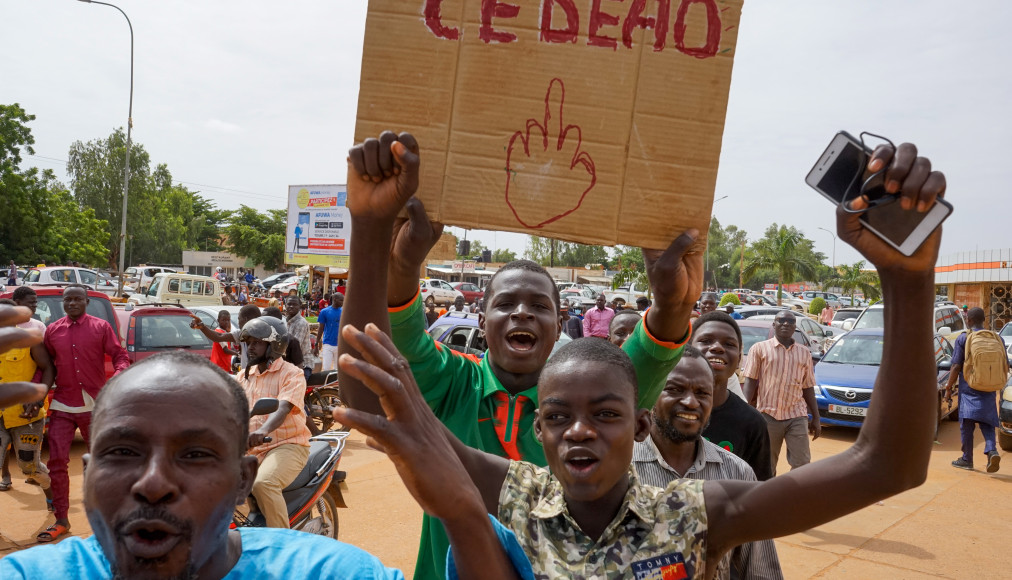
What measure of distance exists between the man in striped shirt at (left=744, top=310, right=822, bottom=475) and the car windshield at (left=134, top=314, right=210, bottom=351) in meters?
7.60

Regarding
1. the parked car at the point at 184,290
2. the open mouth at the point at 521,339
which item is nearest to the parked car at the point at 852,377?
the open mouth at the point at 521,339

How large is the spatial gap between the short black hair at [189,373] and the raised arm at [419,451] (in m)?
0.41

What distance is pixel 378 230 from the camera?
1810 millimetres

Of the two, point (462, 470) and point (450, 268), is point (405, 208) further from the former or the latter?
point (450, 268)

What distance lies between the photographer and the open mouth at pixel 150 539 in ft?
4.37

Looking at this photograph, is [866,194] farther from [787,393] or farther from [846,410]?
[846,410]

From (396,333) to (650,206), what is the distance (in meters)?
0.83

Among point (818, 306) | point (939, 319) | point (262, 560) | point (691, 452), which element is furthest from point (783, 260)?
point (262, 560)

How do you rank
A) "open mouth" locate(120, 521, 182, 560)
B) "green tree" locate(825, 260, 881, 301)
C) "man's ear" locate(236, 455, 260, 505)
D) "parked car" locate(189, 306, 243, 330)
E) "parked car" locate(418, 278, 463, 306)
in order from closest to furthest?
"open mouth" locate(120, 521, 182, 560) → "man's ear" locate(236, 455, 260, 505) → "parked car" locate(189, 306, 243, 330) → "parked car" locate(418, 278, 463, 306) → "green tree" locate(825, 260, 881, 301)

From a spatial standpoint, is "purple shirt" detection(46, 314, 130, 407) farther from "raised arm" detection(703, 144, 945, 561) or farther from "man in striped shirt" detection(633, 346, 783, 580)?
"raised arm" detection(703, 144, 945, 561)

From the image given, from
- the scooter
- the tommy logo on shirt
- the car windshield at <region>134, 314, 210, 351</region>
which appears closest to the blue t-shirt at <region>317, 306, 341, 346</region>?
the car windshield at <region>134, 314, 210, 351</region>

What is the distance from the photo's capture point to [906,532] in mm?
6895

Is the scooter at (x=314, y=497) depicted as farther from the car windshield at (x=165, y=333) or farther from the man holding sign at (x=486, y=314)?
the car windshield at (x=165, y=333)

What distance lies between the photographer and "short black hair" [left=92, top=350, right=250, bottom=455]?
1.50 metres
